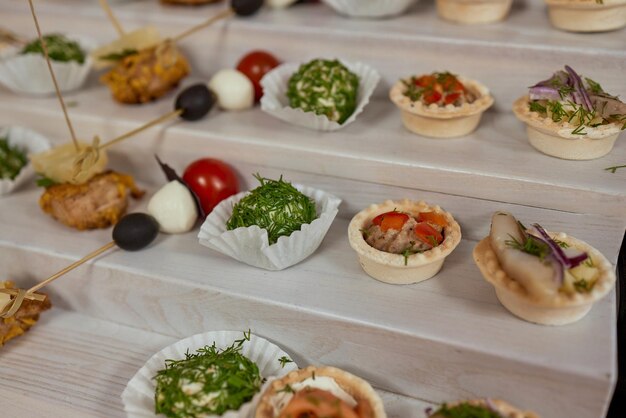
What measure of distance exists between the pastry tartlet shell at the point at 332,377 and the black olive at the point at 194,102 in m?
1.31

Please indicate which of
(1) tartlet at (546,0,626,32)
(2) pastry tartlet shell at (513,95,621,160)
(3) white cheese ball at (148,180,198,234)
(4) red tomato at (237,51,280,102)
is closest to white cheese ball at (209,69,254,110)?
(4) red tomato at (237,51,280,102)

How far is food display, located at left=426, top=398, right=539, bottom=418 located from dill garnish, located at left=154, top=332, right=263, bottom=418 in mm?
569

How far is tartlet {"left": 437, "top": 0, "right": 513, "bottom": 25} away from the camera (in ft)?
8.84

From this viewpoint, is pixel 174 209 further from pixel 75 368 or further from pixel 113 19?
pixel 113 19

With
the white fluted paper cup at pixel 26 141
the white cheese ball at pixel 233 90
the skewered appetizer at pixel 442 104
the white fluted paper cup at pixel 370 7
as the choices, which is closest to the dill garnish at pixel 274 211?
the skewered appetizer at pixel 442 104

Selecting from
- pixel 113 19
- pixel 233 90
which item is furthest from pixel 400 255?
pixel 113 19

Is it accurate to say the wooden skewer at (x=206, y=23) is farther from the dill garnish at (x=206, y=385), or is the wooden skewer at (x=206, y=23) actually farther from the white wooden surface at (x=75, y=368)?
the dill garnish at (x=206, y=385)

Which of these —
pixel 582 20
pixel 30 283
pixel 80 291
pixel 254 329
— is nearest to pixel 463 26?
pixel 582 20

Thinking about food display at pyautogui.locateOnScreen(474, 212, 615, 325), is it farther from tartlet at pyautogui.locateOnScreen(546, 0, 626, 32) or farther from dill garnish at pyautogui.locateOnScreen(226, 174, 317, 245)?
tartlet at pyautogui.locateOnScreen(546, 0, 626, 32)

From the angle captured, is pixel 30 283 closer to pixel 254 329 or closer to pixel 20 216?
pixel 20 216

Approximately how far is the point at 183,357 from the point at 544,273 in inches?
48.1

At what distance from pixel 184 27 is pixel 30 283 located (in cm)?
143

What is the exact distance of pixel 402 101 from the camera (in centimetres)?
246

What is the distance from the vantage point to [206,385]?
1.87m
